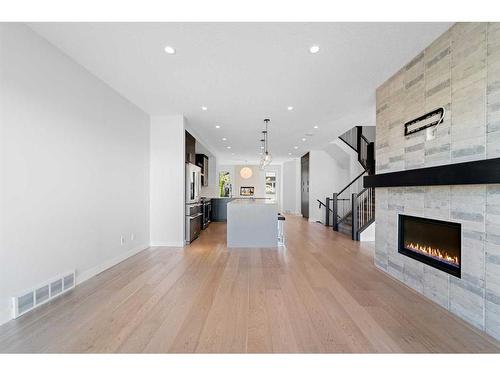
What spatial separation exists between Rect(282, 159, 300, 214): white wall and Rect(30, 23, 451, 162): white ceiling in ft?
24.1

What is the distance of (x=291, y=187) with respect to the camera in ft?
42.9

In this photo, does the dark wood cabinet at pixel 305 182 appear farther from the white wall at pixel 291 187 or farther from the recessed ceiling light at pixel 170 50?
the recessed ceiling light at pixel 170 50

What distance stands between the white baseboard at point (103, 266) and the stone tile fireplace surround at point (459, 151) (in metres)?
4.22

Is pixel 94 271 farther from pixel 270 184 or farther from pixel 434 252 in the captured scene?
pixel 270 184

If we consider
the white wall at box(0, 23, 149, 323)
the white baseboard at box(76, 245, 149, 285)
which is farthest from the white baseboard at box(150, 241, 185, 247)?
the white wall at box(0, 23, 149, 323)

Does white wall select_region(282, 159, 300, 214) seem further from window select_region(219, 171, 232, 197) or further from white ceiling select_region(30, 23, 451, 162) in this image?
white ceiling select_region(30, 23, 451, 162)

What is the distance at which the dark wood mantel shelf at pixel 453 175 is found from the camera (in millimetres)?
1770

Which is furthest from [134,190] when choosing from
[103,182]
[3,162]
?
[3,162]

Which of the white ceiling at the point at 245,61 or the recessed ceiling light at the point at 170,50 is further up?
the white ceiling at the point at 245,61

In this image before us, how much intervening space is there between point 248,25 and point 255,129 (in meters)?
3.90

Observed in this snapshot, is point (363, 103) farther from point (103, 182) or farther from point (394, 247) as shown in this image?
point (103, 182)

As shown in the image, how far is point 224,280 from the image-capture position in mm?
3104

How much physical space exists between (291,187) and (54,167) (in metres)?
11.5

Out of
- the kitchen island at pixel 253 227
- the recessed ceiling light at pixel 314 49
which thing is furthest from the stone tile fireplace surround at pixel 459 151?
the kitchen island at pixel 253 227
